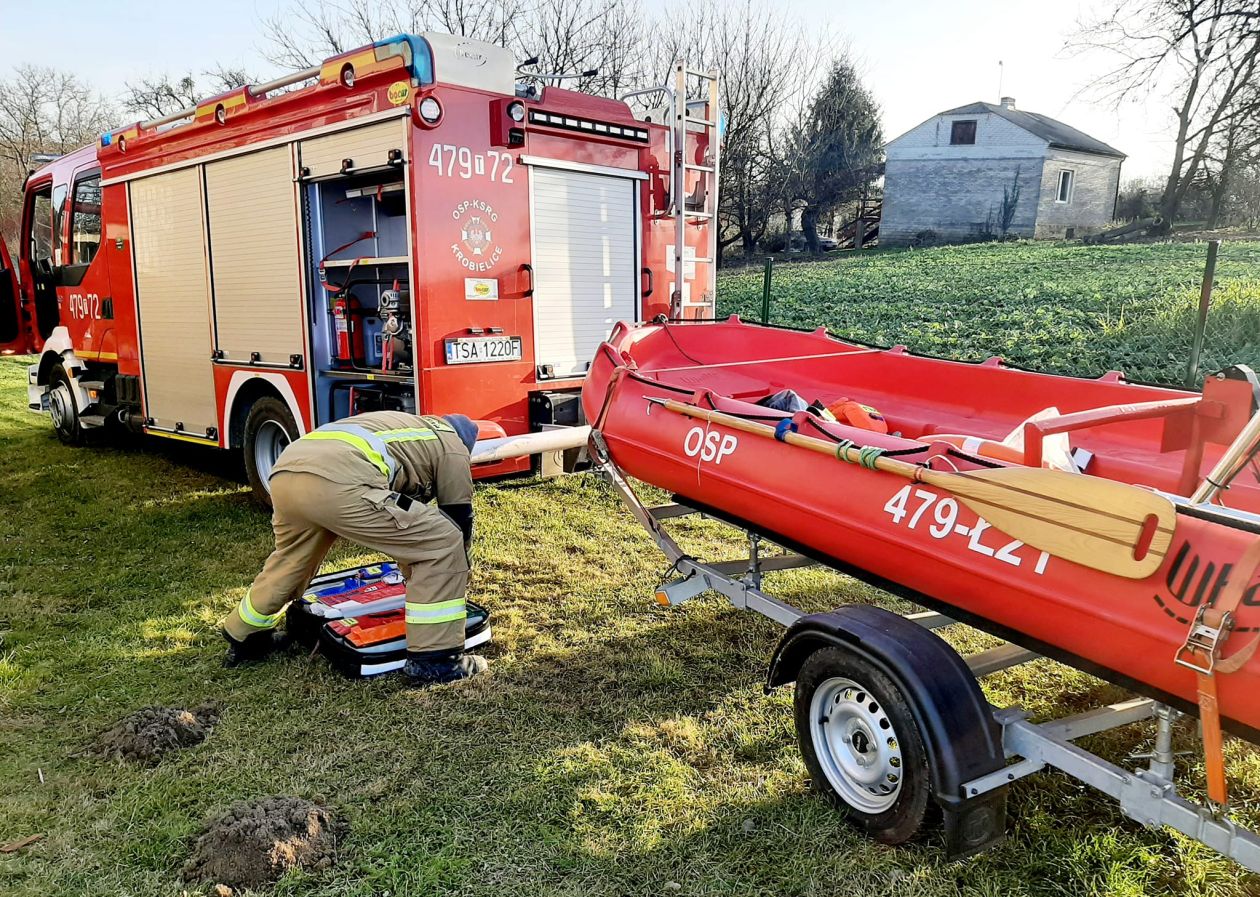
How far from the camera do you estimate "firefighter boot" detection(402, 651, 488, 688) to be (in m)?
3.90

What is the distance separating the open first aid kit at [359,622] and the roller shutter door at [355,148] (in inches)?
98.2

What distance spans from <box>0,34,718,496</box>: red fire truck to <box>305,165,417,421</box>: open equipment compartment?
15mm

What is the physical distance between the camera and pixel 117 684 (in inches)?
156

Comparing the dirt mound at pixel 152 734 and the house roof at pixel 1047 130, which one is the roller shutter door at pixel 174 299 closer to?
the dirt mound at pixel 152 734

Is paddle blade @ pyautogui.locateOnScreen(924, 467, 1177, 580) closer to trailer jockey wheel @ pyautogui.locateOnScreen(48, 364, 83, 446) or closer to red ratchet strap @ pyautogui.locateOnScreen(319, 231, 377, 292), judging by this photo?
red ratchet strap @ pyautogui.locateOnScreen(319, 231, 377, 292)

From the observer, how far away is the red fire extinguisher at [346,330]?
19.7ft

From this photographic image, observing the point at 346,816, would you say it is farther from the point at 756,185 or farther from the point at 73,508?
the point at 756,185

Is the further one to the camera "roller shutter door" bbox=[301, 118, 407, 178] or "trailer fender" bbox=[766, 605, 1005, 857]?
"roller shutter door" bbox=[301, 118, 407, 178]

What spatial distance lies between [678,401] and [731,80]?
2888cm

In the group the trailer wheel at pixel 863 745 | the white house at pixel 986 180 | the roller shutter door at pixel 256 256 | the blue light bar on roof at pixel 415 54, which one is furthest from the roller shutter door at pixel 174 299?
the white house at pixel 986 180

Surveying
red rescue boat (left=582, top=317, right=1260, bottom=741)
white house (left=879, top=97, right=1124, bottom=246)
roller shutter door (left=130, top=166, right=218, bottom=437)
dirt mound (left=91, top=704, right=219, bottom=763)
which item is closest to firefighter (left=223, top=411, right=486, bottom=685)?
dirt mound (left=91, top=704, right=219, bottom=763)

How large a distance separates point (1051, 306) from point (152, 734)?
41.4 feet

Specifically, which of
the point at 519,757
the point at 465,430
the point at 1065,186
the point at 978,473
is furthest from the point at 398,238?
the point at 1065,186

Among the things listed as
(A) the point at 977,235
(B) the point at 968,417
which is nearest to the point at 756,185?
(A) the point at 977,235
